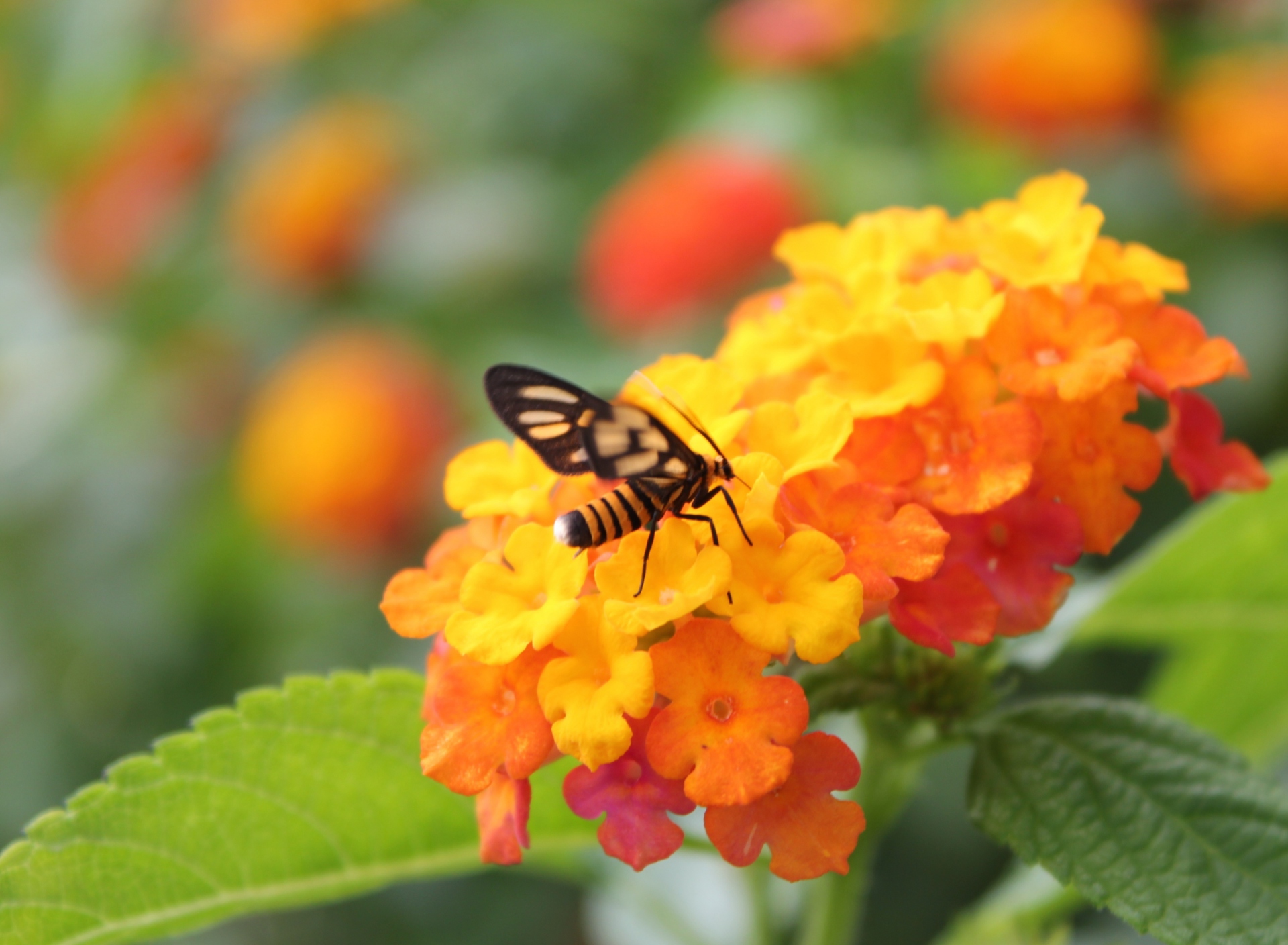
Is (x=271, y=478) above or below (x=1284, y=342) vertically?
above

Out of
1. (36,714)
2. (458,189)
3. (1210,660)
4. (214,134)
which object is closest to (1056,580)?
(1210,660)

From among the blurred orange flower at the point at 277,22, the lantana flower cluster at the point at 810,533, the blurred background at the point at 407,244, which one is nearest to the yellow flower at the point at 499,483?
the lantana flower cluster at the point at 810,533

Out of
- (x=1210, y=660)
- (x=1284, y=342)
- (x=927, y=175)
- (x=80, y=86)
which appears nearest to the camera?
(x=1210, y=660)

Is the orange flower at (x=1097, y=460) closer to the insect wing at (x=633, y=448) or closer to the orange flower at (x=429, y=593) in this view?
the insect wing at (x=633, y=448)

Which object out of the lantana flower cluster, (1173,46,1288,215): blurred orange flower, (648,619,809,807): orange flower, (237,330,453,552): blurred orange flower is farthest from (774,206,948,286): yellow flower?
(237,330,453,552): blurred orange flower

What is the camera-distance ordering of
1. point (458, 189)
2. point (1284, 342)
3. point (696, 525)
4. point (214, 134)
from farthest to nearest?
point (214, 134)
point (458, 189)
point (1284, 342)
point (696, 525)

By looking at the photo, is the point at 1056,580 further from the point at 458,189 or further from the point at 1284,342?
the point at 458,189

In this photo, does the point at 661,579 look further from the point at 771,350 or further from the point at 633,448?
the point at 771,350
